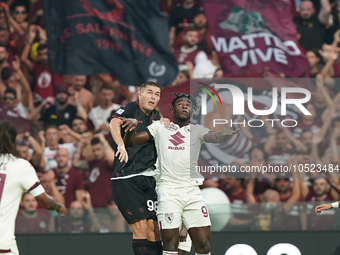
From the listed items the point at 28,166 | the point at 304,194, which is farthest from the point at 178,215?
the point at 304,194

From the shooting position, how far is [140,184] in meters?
6.18

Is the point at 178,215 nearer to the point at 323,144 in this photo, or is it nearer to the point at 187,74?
the point at 323,144

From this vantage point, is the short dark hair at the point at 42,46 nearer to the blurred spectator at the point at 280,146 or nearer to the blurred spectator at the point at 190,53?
the blurred spectator at the point at 190,53

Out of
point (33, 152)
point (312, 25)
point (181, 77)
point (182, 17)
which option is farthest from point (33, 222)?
point (312, 25)

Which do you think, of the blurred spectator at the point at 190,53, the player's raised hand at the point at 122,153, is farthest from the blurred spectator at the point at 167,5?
the player's raised hand at the point at 122,153

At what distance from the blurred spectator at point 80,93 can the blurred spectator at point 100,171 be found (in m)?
0.74

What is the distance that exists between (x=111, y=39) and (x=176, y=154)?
4170 mm

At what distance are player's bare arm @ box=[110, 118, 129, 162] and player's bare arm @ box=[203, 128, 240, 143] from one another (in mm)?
899

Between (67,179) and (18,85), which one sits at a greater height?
(18,85)

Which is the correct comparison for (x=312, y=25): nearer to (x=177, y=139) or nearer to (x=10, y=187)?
(x=177, y=139)

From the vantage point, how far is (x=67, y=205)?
8.46 metres

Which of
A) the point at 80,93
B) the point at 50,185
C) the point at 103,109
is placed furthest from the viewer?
the point at 80,93

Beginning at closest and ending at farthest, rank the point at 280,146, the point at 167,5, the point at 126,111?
the point at 126,111 → the point at 280,146 → the point at 167,5

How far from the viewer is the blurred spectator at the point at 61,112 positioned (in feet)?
30.4
